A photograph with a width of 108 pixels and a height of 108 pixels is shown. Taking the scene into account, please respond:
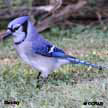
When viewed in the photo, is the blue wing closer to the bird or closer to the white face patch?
the bird

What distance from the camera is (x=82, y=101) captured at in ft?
12.6

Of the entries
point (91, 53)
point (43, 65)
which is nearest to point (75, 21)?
point (91, 53)

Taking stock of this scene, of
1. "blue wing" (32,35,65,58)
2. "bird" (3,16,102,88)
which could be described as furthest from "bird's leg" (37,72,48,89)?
"blue wing" (32,35,65,58)

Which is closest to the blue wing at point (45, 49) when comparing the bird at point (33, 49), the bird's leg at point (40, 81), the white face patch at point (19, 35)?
the bird at point (33, 49)

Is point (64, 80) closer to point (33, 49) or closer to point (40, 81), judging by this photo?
point (40, 81)

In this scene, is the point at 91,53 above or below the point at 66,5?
below

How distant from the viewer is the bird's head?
4.59 m

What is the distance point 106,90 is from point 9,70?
200 cm

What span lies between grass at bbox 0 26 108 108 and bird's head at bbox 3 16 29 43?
64 cm

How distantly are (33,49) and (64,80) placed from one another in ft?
2.12

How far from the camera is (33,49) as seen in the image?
15.4ft

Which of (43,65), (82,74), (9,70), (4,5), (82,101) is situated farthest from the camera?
(4,5)

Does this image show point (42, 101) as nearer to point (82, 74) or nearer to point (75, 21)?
point (82, 74)

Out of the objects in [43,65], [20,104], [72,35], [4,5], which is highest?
[4,5]
